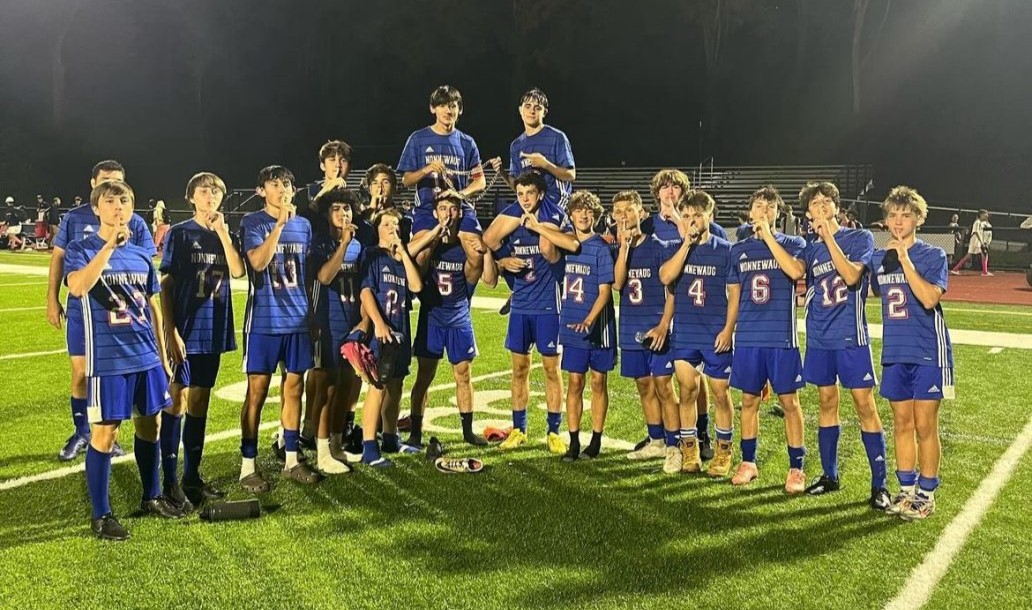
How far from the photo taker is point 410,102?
3794 centimetres

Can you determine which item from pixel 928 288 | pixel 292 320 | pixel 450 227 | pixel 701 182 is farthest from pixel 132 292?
pixel 701 182

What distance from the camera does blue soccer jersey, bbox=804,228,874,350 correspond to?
4824 mm

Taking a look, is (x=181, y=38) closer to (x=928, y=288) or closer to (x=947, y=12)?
(x=947, y=12)

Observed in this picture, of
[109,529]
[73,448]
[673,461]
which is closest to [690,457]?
[673,461]

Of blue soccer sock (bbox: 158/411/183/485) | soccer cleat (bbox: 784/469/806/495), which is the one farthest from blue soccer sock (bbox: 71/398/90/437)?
soccer cleat (bbox: 784/469/806/495)

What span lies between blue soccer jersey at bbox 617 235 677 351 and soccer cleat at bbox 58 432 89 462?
13.1 ft

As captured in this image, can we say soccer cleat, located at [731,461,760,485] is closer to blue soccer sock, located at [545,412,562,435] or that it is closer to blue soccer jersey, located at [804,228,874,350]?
blue soccer jersey, located at [804,228,874,350]

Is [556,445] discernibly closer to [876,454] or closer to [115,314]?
[876,454]

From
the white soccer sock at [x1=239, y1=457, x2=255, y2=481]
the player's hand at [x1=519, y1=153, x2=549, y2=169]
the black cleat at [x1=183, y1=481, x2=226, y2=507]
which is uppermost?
the player's hand at [x1=519, y1=153, x2=549, y2=169]

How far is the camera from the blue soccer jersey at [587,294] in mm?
5762

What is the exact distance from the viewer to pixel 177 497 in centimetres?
477

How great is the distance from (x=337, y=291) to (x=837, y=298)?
10.9ft

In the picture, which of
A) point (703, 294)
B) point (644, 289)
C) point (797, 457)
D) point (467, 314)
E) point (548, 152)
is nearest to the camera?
point (797, 457)

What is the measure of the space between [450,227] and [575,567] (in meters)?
3.02
